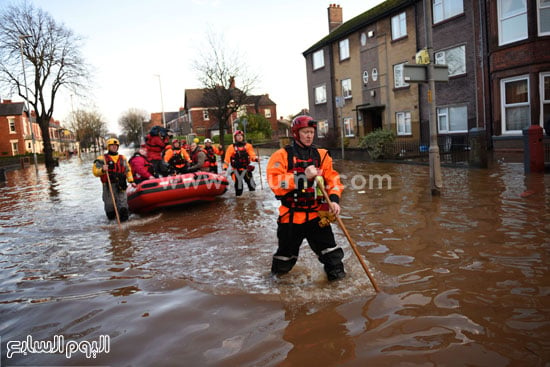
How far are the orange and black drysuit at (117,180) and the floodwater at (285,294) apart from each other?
0.99 m

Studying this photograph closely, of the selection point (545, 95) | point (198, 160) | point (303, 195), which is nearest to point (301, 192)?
point (303, 195)

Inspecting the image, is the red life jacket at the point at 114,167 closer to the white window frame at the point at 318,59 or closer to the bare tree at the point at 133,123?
the white window frame at the point at 318,59

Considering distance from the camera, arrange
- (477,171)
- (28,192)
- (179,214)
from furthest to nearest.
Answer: (28,192) → (477,171) → (179,214)

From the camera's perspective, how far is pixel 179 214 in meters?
10.1

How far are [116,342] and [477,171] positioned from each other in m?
11.9

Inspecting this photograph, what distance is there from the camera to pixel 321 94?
109 feet

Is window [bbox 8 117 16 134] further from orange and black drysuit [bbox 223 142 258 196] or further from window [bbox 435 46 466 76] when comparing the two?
orange and black drysuit [bbox 223 142 258 196]

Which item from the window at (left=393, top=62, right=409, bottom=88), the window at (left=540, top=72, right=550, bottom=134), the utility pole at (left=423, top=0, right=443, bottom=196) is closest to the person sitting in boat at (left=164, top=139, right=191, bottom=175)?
the utility pole at (left=423, top=0, right=443, bottom=196)

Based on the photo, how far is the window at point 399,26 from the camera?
78.6 ft

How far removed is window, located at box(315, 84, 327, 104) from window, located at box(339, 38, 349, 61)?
3041mm

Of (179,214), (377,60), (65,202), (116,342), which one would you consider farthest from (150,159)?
(377,60)

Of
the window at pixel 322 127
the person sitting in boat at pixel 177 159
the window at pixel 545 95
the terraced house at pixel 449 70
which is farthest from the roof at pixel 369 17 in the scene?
the person sitting in boat at pixel 177 159

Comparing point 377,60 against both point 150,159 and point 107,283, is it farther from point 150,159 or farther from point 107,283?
point 107,283

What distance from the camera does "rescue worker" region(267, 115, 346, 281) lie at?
4.45 m
